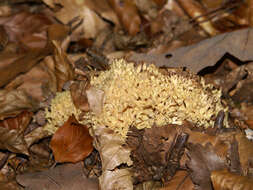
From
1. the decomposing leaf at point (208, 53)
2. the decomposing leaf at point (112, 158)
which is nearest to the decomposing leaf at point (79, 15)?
the decomposing leaf at point (208, 53)

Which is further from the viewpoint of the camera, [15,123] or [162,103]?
[15,123]

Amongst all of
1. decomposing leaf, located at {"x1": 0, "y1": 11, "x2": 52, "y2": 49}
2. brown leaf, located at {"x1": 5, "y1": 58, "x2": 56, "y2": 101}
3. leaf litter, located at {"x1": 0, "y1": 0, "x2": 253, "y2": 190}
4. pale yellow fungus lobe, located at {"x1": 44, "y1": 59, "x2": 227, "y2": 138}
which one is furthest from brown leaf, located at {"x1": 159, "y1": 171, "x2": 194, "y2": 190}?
decomposing leaf, located at {"x1": 0, "y1": 11, "x2": 52, "y2": 49}

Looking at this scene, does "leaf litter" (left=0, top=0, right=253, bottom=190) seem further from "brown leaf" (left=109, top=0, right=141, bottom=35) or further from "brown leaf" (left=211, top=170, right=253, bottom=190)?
"brown leaf" (left=109, top=0, right=141, bottom=35)

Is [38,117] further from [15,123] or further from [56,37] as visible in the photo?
[56,37]

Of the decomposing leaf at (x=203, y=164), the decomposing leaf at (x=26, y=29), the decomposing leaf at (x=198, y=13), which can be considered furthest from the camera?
the decomposing leaf at (x=198, y=13)

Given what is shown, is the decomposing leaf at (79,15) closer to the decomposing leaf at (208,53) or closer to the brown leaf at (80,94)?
the decomposing leaf at (208,53)

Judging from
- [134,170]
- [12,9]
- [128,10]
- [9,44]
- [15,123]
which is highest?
[128,10]

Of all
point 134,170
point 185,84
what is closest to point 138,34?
point 185,84
